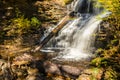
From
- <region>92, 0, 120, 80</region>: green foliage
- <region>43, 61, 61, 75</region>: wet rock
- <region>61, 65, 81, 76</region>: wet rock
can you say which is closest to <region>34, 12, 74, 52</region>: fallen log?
<region>43, 61, 61, 75</region>: wet rock

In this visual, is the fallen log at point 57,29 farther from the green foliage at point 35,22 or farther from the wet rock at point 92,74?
the wet rock at point 92,74

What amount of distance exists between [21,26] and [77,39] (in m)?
3.15

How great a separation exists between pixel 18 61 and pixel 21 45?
1988 mm

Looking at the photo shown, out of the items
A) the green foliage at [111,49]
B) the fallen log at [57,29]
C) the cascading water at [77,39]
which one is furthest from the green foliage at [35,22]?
the green foliage at [111,49]

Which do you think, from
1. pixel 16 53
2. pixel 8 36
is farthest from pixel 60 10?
pixel 16 53

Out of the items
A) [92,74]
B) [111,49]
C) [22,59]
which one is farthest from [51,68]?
[111,49]

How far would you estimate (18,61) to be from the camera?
9.54 meters

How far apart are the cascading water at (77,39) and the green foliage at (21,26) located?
1676 mm

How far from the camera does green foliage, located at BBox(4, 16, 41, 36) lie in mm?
12680

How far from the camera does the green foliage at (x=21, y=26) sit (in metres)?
12.7

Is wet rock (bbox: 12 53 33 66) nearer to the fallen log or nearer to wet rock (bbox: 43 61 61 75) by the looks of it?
wet rock (bbox: 43 61 61 75)

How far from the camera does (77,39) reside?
11.1 meters

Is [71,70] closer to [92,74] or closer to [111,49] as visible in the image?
[92,74]

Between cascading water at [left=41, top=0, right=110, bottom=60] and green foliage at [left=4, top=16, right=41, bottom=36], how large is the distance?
1.68 meters
